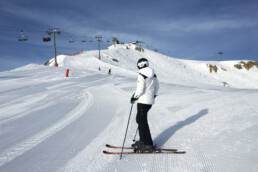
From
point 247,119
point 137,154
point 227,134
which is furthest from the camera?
point 247,119

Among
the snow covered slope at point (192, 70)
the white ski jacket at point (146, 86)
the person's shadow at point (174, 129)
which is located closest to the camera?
the white ski jacket at point (146, 86)

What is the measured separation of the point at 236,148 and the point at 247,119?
1657 millimetres

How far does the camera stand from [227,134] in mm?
3957

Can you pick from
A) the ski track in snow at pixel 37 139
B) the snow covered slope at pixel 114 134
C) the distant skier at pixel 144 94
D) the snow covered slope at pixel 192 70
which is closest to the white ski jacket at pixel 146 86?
the distant skier at pixel 144 94

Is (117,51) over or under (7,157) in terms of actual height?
over

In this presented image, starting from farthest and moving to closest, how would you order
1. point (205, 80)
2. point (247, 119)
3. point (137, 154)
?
point (205, 80), point (247, 119), point (137, 154)

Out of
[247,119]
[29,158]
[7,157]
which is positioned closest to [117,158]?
[29,158]

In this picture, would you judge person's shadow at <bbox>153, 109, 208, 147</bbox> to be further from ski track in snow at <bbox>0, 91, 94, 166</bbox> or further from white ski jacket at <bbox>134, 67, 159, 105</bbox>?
ski track in snow at <bbox>0, 91, 94, 166</bbox>

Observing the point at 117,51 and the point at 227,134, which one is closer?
the point at 227,134

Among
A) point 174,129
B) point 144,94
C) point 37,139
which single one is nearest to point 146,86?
point 144,94

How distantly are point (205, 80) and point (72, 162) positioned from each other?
224 ft

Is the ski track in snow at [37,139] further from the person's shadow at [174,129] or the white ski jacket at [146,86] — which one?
the person's shadow at [174,129]

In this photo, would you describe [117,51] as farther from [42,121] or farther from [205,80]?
[42,121]

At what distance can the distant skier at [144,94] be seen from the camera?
11.1 feet
